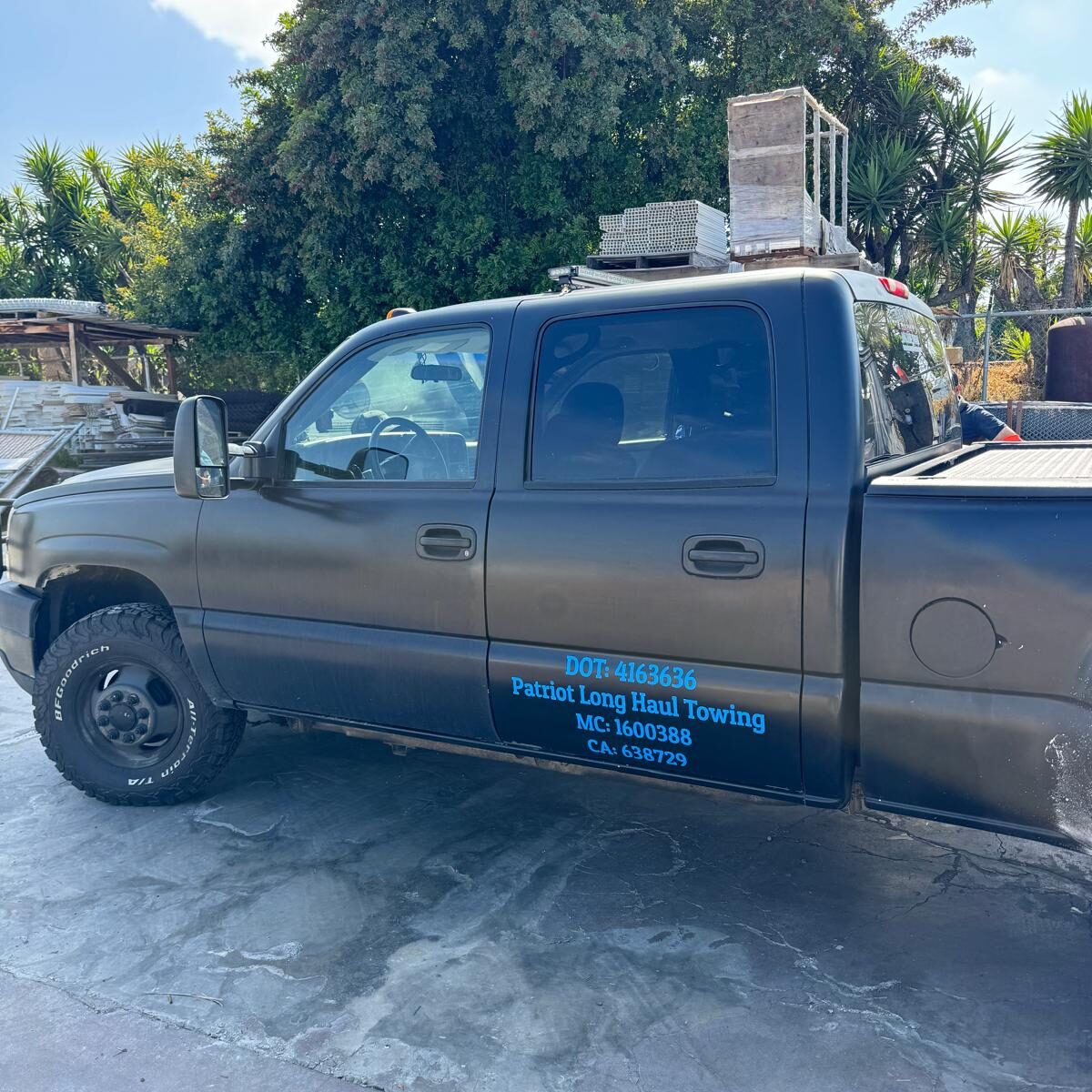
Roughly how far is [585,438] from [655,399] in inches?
9.9

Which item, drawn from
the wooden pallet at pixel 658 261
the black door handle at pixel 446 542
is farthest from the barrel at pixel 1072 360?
the black door handle at pixel 446 542

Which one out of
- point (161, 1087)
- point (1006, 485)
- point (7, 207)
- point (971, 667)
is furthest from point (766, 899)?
point (7, 207)

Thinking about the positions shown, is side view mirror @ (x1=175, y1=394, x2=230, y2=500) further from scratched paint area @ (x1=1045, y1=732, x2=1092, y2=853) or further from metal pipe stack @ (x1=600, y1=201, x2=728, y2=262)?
metal pipe stack @ (x1=600, y1=201, x2=728, y2=262)

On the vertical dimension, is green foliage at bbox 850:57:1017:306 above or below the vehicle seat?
above

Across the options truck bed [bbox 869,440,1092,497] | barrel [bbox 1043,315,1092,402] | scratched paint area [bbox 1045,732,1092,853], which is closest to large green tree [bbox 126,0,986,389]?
barrel [bbox 1043,315,1092,402]

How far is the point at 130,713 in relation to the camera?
4043 mm

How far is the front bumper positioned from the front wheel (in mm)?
141

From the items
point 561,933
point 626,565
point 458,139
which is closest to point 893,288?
point 626,565

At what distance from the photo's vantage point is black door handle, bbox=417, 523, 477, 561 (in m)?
3.21

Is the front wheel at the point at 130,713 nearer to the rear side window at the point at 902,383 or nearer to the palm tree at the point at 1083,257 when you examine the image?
the rear side window at the point at 902,383

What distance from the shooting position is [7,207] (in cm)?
2408

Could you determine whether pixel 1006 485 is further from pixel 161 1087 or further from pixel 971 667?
pixel 161 1087

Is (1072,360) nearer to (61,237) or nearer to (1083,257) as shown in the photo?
(1083,257)

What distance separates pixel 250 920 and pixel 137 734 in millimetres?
1139
